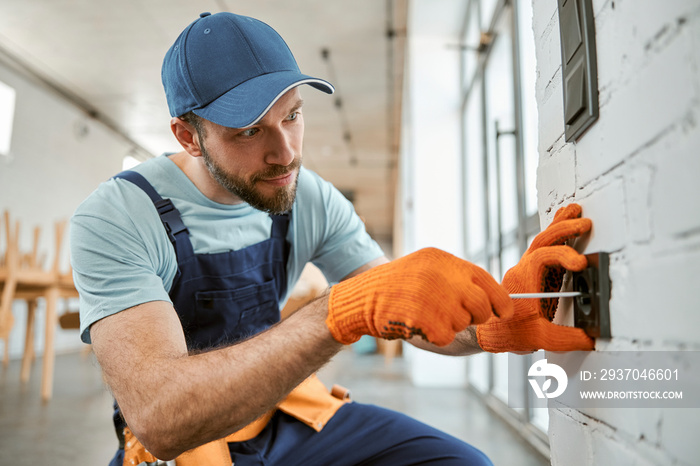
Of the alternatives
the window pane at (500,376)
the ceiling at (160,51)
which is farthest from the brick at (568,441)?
the ceiling at (160,51)

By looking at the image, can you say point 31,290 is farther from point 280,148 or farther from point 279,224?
point 280,148

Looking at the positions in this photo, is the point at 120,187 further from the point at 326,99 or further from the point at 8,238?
the point at 326,99

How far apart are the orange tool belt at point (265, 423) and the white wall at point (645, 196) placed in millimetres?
529

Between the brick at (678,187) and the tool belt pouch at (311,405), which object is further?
the tool belt pouch at (311,405)

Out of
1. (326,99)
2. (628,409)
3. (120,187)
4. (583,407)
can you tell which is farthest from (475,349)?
(326,99)

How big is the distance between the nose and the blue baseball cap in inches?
3.4

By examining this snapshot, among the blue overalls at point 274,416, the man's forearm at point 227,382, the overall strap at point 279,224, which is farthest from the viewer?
the overall strap at point 279,224

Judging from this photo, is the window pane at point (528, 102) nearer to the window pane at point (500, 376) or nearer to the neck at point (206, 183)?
the window pane at point (500, 376)

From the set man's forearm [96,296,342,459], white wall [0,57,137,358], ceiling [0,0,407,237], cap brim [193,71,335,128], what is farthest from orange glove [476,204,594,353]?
white wall [0,57,137,358]

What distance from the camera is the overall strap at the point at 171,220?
1.08m

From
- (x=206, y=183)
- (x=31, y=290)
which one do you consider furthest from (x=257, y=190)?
(x=31, y=290)

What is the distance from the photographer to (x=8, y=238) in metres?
3.00

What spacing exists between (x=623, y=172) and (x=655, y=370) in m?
0.25

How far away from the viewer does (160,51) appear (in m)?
5.03
